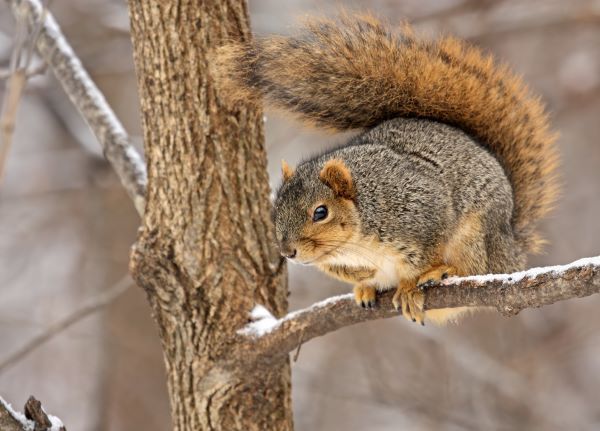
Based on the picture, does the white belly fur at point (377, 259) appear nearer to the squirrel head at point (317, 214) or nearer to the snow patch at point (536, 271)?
the squirrel head at point (317, 214)

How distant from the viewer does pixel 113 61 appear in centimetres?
483

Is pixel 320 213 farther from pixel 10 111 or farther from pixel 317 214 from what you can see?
pixel 10 111

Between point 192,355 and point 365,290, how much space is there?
1.67ft

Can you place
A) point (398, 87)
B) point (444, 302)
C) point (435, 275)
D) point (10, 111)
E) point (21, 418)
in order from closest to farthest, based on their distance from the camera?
point (10, 111), point (21, 418), point (444, 302), point (435, 275), point (398, 87)

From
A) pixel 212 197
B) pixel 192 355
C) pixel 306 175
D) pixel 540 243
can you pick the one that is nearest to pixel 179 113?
pixel 212 197

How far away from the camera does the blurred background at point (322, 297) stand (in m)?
4.48

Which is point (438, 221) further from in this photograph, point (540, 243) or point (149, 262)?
point (149, 262)

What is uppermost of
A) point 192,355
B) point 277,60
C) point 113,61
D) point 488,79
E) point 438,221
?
point 113,61

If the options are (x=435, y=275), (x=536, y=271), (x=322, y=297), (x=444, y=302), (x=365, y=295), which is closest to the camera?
(x=536, y=271)

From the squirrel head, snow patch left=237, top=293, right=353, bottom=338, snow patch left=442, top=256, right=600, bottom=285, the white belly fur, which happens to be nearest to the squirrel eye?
the squirrel head

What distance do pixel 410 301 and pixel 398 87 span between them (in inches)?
26.4

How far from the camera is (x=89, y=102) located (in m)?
2.58

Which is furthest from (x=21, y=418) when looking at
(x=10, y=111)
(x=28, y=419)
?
(x=10, y=111)

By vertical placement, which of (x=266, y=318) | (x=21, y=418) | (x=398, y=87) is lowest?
(x=21, y=418)
